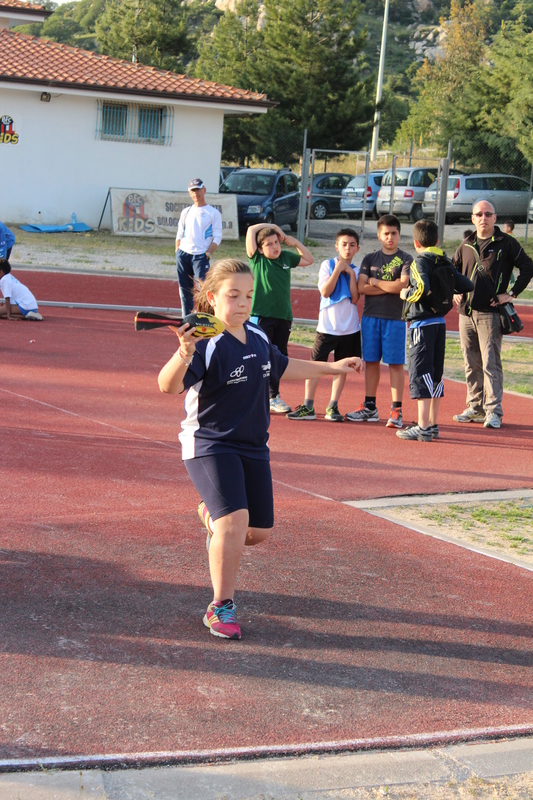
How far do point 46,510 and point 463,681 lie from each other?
3.00 m

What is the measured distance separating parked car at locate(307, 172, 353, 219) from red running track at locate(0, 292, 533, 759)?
87.9 ft

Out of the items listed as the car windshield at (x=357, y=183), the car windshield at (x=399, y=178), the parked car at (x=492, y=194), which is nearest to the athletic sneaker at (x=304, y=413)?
the parked car at (x=492, y=194)

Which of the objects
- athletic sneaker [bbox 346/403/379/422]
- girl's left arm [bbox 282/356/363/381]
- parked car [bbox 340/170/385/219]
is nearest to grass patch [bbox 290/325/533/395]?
athletic sneaker [bbox 346/403/379/422]

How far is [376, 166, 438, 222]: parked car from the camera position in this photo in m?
32.5

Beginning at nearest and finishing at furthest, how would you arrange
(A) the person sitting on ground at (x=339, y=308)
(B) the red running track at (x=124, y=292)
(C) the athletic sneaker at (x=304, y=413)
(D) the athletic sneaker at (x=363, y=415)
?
(A) the person sitting on ground at (x=339, y=308), (C) the athletic sneaker at (x=304, y=413), (D) the athletic sneaker at (x=363, y=415), (B) the red running track at (x=124, y=292)

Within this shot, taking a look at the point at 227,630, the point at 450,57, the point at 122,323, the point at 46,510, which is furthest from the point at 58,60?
the point at 450,57

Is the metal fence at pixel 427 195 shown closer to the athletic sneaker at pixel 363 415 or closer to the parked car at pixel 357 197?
the parked car at pixel 357 197

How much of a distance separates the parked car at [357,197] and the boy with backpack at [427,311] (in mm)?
23960

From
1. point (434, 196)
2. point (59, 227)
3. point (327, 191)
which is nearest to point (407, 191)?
point (434, 196)

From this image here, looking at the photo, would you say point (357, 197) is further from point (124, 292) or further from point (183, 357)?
point (183, 357)

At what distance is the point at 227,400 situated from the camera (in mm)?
4152

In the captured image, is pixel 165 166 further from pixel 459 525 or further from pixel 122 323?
pixel 459 525

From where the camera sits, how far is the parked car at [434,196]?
31.1 metres

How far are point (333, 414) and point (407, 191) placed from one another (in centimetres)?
2548
